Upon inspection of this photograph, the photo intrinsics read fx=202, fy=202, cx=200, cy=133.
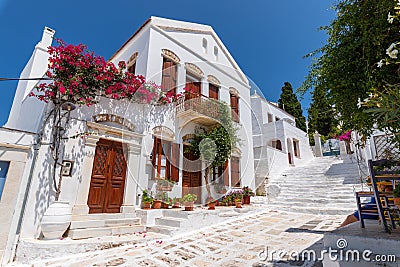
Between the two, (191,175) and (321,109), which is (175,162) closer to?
(191,175)

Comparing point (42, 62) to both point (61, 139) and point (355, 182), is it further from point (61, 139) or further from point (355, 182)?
point (355, 182)

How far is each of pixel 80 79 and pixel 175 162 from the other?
3.48m

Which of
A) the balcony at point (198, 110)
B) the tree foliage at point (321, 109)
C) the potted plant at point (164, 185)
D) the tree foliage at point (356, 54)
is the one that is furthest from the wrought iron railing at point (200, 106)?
Result: the tree foliage at point (356, 54)

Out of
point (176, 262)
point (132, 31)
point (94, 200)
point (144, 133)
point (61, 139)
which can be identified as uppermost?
point (132, 31)

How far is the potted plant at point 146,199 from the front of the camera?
5.25m

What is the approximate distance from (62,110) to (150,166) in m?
2.53

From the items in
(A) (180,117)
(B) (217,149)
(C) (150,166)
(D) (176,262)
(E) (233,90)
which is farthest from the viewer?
(E) (233,90)

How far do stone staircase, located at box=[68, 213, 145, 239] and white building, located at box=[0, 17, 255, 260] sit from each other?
2.0 inches

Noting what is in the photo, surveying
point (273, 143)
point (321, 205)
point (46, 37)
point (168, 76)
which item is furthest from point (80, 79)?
point (273, 143)

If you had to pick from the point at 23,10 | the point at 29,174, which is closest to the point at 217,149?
the point at 29,174

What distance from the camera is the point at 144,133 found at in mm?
5750

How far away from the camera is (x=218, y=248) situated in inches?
145

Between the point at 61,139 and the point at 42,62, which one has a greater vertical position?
the point at 42,62

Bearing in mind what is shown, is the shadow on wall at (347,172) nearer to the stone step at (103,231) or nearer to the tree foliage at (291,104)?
the stone step at (103,231)
